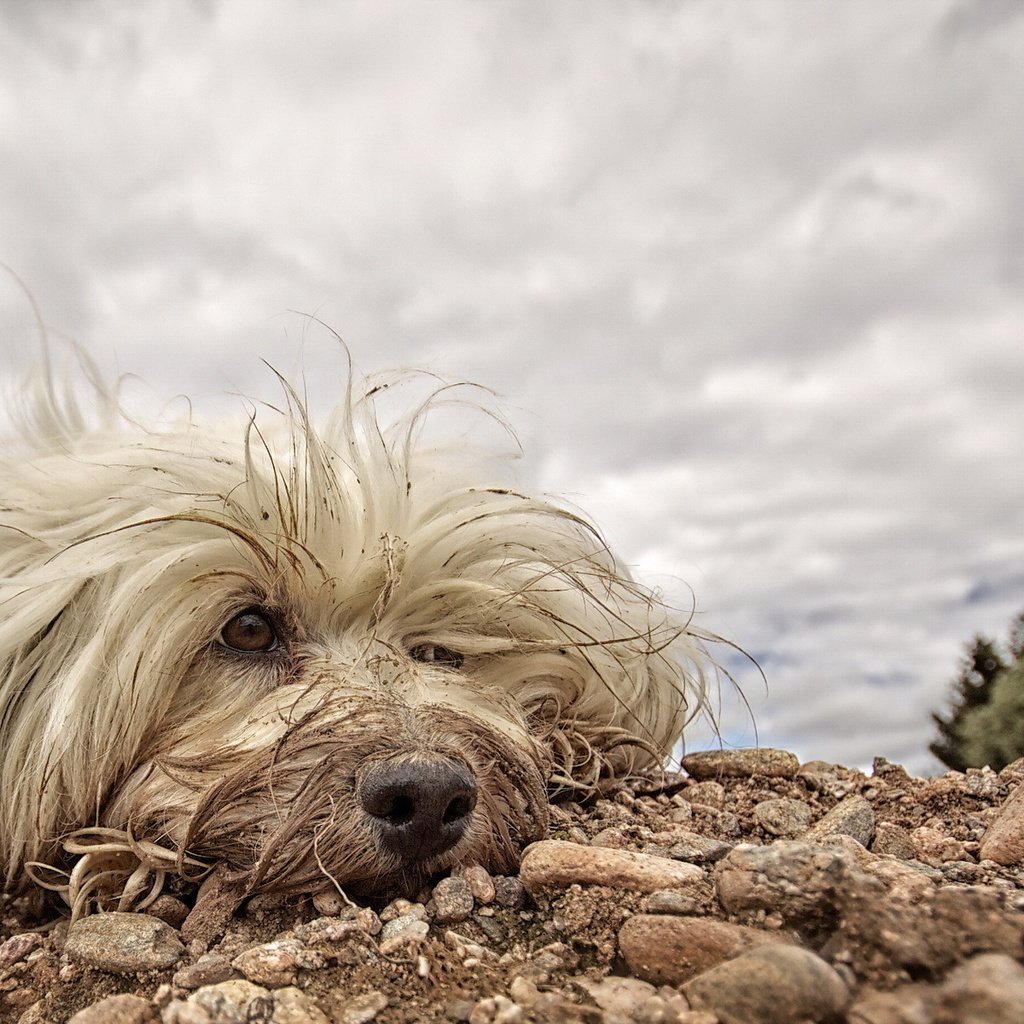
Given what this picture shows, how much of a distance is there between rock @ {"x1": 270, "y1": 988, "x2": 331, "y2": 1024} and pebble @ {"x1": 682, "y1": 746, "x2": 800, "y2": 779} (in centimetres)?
233

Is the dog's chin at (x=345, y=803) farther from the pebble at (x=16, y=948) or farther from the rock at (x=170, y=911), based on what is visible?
the pebble at (x=16, y=948)

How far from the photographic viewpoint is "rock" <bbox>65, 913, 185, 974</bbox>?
2.41 metres

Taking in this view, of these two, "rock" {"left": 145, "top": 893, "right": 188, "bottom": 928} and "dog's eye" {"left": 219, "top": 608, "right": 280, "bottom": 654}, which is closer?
"rock" {"left": 145, "top": 893, "right": 188, "bottom": 928}

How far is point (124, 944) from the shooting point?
8.08 ft

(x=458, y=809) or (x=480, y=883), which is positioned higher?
(x=458, y=809)

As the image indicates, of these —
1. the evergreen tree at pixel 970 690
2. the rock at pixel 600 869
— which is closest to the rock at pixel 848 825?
the rock at pixel 600 869

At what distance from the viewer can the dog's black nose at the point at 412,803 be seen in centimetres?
262

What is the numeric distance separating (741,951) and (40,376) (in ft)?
13.2

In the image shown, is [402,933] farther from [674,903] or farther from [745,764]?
[745,764]

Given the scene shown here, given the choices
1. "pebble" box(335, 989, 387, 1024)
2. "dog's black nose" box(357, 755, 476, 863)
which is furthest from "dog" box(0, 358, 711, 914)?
"pebble" box(335, 989, 387, 1024)

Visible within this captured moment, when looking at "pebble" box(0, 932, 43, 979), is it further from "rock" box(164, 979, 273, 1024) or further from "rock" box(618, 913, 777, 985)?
"rock" box(618, 913, 777, 985)

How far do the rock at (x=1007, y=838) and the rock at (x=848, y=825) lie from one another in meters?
0.31

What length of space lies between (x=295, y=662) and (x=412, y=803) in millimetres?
959

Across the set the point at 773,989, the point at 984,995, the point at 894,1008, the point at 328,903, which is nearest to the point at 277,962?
the point at 328,903
